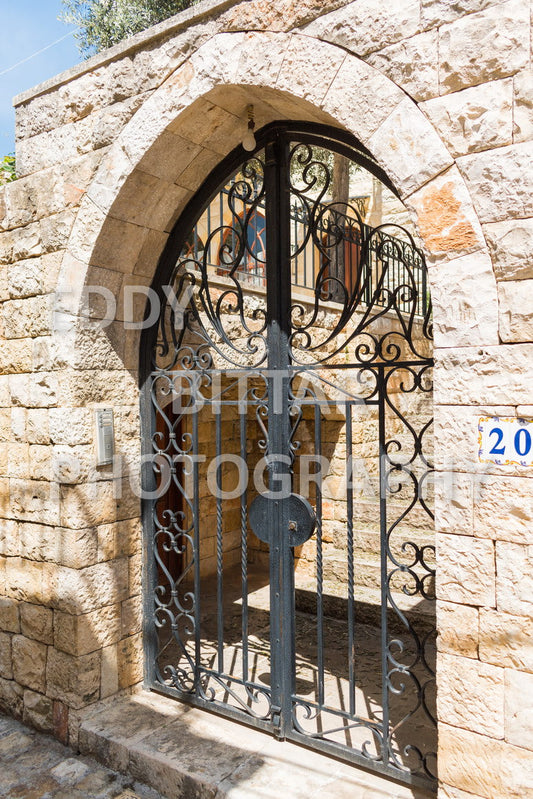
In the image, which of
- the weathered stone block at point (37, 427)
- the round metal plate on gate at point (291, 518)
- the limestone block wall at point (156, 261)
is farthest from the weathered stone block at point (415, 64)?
the weathered stone block at point (37, 427)

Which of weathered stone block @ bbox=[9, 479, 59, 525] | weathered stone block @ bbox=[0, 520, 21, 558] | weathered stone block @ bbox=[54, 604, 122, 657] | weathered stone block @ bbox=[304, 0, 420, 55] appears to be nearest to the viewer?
weathered stone block @ bbox=[304, 0, 420, 55]

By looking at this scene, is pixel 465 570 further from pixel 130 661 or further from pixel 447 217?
pixel 130 661

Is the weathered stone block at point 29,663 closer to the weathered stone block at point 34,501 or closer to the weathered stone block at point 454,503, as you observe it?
the weathered stone block at point 34,501

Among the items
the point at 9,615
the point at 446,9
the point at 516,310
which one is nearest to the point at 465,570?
the point at 516,310

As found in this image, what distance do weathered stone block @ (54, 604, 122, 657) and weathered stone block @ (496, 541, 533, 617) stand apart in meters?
2.25

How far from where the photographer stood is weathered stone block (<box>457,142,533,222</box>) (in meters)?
2.03

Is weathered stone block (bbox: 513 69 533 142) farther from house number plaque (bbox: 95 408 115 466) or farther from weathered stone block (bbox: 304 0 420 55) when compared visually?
house number plaque (bbox: 95 408 115 466)

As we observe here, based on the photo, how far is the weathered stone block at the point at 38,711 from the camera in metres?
3.52

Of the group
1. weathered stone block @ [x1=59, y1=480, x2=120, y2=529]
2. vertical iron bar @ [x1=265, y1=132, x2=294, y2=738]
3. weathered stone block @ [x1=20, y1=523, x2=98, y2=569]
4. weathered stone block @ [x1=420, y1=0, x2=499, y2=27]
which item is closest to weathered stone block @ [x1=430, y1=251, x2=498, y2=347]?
weathered stone block @ [x1=420, y1=0, x2=499, y2=27]

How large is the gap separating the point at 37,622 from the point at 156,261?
2222mm

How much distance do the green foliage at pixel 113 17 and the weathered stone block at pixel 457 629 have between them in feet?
34.1

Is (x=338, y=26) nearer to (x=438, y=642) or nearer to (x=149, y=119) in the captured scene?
(x=149, y=119)

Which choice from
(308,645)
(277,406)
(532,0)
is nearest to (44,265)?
(277,406)

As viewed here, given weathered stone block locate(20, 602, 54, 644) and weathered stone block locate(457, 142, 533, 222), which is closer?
weathered stone block locate(457, 142, 533, 222)
